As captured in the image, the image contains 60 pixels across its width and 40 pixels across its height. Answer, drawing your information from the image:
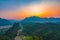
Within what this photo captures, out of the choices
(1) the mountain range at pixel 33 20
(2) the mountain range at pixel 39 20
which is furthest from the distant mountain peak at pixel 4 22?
(2) the mountain range at pixel 39 20

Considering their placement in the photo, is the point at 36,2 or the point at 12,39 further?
the point at 36,2

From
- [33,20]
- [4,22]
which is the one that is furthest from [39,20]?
[4,22]

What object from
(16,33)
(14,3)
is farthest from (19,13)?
(16,33)

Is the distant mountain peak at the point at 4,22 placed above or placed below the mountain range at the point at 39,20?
above

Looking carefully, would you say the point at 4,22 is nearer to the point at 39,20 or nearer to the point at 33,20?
the point at 33,20

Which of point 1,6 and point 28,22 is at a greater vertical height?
point 1,6

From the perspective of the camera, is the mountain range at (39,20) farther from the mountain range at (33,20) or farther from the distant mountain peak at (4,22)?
the distant mountain peak at (4,22)

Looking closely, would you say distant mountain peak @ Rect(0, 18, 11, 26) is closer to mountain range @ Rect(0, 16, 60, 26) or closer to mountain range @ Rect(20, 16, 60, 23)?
mountain range @ Rect(0, 16, 60, 26)

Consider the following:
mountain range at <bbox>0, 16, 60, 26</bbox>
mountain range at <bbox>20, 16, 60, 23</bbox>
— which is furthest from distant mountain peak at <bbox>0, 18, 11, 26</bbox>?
mountain range at <bbox>20, 16, 60, 23</bbox>

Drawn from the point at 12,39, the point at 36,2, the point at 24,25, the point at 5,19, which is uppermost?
the point at 36,2

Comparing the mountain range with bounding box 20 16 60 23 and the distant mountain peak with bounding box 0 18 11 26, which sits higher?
the distant mountain peak with bounding box 0 18 11 26

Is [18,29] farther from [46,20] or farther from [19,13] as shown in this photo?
[46,20]
